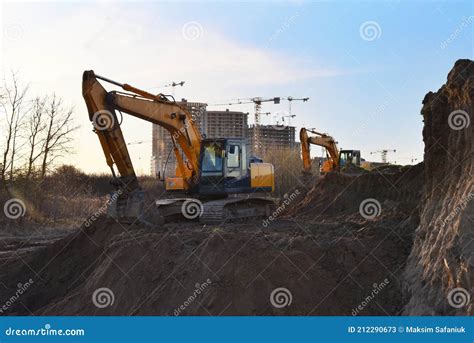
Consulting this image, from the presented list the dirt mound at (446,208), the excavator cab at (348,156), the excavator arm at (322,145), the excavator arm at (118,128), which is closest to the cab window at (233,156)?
the excavator arm at (118,128)

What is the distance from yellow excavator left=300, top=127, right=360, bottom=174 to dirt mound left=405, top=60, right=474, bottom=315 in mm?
14341

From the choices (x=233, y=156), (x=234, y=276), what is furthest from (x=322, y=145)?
(x=234, y=276)

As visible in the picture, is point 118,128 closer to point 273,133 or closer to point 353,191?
point 353,191

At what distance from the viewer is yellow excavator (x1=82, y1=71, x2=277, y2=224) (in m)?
12.1

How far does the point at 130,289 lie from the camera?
834cm

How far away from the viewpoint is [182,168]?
50.2 ft

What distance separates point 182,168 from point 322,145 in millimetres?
13471

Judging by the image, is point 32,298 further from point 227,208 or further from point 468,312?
point 468,312

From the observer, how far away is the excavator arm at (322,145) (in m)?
25.9

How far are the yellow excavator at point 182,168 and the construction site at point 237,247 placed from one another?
0.10 ft

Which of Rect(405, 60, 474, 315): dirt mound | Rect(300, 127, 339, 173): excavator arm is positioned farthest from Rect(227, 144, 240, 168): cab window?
Rect(300, 127, 339, 173): excavator arm

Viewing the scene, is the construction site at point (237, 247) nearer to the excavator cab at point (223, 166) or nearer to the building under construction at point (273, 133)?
the excavator cab at point (223, 166)

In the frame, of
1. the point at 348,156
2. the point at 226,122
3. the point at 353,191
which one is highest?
the point at 226,122

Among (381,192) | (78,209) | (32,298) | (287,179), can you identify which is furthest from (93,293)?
(287,179)
